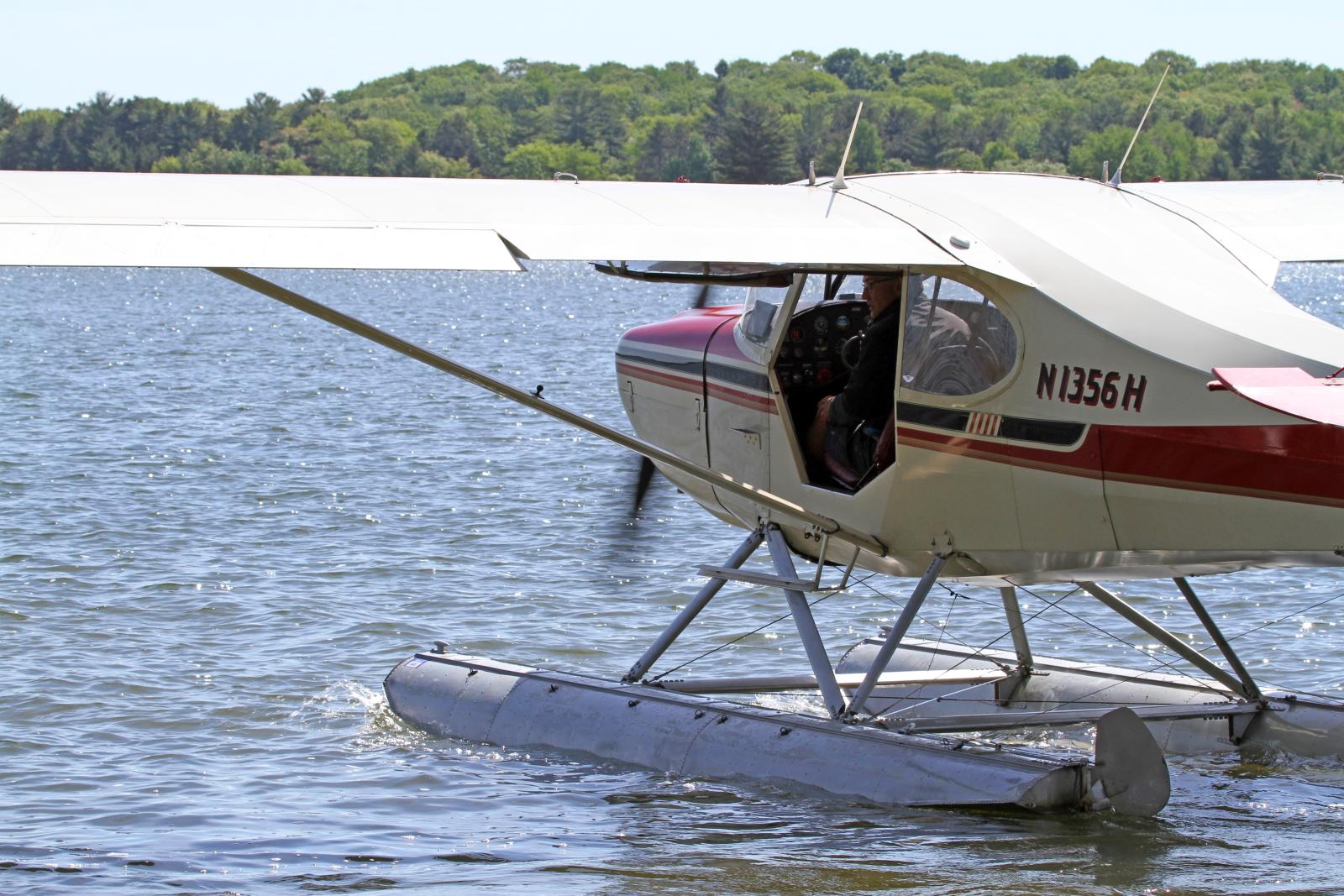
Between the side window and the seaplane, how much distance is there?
0.01 metres

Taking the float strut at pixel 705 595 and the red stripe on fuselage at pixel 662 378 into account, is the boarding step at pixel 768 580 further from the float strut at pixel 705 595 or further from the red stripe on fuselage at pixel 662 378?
the red stripe on fuselage at pixel 662 378

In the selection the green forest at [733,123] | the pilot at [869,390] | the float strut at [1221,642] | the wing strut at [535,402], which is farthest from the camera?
the green forest at [733,123]

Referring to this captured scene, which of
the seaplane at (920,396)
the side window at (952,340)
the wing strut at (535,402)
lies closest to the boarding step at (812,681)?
the seaplane at (920,396)

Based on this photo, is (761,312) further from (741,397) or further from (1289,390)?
(1289,390)

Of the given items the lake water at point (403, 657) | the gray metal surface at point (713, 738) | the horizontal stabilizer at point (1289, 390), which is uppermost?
the horizontal stabilizer at point (1289, 390)

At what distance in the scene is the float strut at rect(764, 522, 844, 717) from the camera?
8094mm

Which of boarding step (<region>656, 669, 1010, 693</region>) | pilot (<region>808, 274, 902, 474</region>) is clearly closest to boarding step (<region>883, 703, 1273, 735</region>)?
boarding step (<region>656, 669, 1010, 693</region>)

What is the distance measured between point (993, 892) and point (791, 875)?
80 centimetres

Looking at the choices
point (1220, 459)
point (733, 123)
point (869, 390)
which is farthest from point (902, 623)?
point (733, 123)

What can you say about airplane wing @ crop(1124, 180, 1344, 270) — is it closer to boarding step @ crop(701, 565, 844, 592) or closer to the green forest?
boarding step @ crop(701, 565, 844, 592)

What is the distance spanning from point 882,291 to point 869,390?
45 centimetres

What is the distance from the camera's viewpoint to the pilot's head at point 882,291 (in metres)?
8.02

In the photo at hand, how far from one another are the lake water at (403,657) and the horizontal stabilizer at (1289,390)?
1.74m

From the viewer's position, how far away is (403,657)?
11.5 meters
